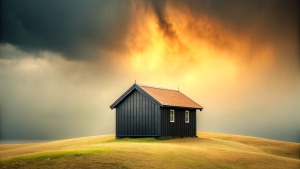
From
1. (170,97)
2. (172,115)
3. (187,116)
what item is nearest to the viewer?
(172,115)

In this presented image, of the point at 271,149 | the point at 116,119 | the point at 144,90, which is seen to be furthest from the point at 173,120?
the point at 271,149

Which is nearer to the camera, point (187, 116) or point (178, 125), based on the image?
point (178, 125)

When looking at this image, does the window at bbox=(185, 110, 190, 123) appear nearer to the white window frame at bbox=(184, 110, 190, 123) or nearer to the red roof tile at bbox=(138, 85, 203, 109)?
the white window frame at bbox=(184, 110, 190, 123)

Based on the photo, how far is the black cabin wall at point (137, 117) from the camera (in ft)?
132

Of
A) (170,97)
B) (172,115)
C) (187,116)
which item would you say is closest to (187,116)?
(187,116)

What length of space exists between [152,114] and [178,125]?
4.74 meters

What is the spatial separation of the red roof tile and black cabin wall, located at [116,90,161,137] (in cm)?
120

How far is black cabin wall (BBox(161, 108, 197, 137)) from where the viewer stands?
4026cm

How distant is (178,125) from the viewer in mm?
43062

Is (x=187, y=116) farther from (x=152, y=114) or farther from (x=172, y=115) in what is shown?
(x=152, y=114)

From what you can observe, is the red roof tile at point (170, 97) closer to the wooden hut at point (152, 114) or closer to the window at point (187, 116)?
the wooden hut at point (152, 114)

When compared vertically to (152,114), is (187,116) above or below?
below

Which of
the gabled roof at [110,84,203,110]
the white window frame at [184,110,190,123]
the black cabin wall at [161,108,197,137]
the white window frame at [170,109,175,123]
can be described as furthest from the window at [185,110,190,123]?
the white window frame at [170,109,175,123]

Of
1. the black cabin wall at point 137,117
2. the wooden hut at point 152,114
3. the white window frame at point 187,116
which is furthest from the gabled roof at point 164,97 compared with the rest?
the white window frame at point 187,116
